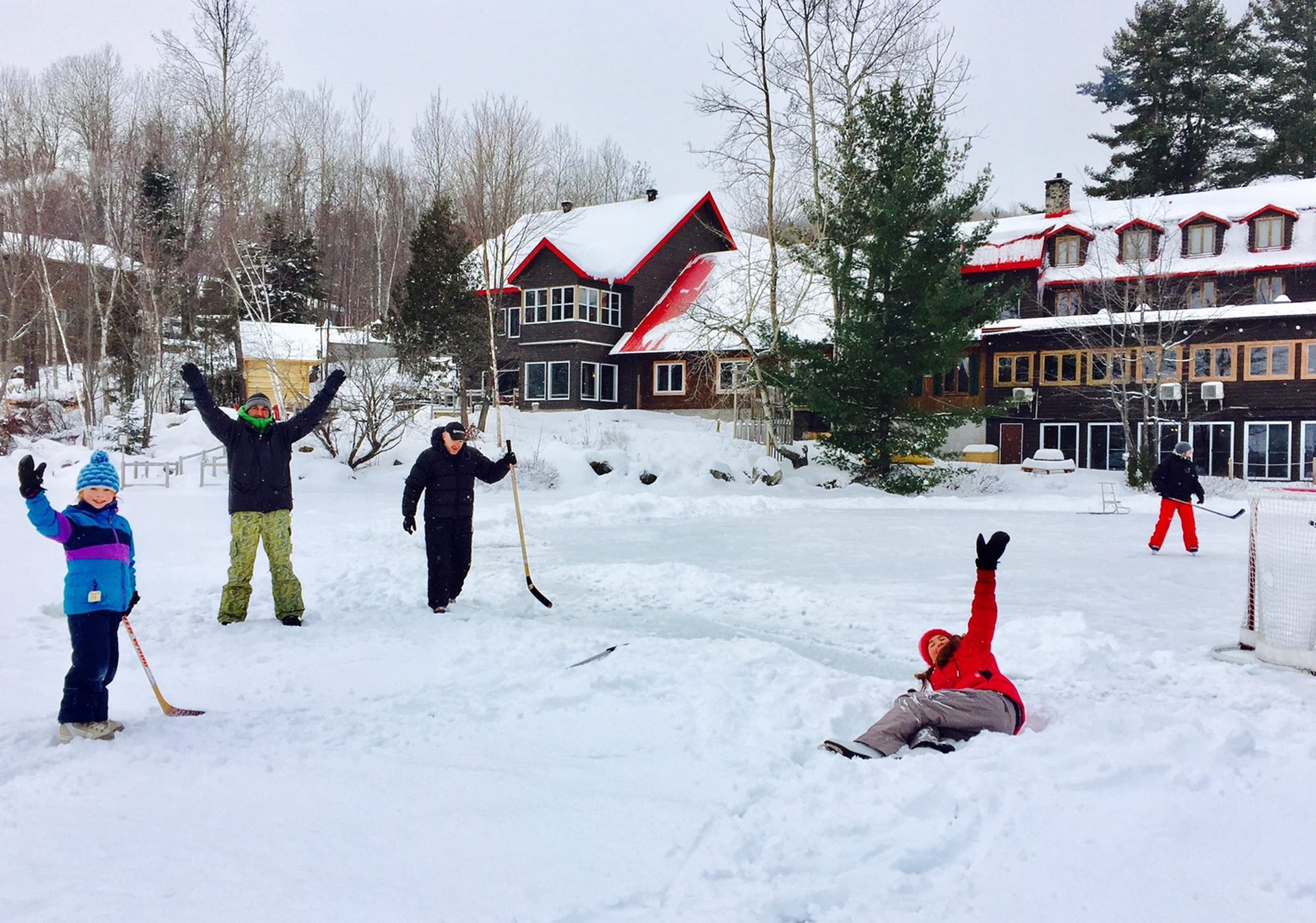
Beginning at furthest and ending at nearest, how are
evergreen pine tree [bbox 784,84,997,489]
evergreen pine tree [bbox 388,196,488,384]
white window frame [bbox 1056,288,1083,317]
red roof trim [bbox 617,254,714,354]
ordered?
1. red roof trim [bbox 617,254,714,354]
2. white window frame [bbox 1056,288,1083,317]
3. evergreen pine tree [bbox 388,196,488,384]
4. evergreen pine tree [bbox 784,84,997,489]

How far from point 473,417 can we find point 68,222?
1968 centimetres

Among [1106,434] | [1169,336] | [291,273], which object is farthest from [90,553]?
[291,273]

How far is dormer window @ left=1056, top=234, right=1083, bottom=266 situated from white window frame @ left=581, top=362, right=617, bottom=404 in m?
16.8

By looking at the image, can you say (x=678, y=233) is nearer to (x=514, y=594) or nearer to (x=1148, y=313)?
(x=1148, y=313)

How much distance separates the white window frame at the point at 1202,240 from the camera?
97.5 feet

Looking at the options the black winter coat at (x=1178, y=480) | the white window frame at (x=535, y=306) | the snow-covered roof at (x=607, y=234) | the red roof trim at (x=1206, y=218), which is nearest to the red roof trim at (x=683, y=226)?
the snow-covered roof at (x=607, y=234)

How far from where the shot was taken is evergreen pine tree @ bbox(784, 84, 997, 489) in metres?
21.7

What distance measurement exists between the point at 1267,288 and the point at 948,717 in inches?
1203

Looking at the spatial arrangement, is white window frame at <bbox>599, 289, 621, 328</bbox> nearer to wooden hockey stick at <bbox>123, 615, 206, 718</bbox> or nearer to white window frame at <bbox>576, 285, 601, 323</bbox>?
white window frame at <bbox>576, 285, 601, 323</bbox>

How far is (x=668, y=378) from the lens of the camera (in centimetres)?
3516

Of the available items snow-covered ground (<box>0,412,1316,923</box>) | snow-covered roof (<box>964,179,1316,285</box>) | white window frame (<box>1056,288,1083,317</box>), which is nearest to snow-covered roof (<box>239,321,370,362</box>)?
snow-covered ground (<box>0,412,1316,923</box>)

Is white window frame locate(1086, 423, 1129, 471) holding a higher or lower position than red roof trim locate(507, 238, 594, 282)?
lower

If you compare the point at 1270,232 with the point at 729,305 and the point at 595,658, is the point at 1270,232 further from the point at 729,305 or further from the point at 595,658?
the point at 595,658

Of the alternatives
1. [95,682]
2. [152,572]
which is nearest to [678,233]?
[152,572]
